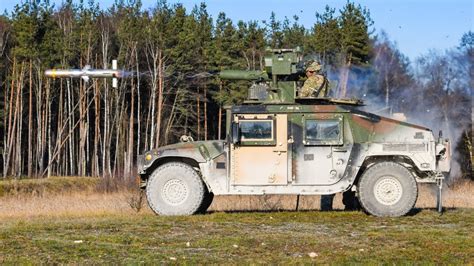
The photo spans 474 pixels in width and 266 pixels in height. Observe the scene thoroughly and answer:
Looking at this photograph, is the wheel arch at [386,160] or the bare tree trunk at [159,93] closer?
the wheel arch at [386,160]

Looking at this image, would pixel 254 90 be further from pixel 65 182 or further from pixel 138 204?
pixel 65 182

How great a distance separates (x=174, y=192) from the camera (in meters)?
15.3

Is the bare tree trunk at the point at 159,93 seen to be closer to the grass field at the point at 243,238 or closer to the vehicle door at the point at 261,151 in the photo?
the grass field at the point at 243,238

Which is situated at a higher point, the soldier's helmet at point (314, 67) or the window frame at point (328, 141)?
the soldier's helmet at point (314, 67)

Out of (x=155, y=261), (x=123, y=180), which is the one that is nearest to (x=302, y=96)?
(x=155, y=261)

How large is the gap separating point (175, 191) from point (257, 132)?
1852 mm

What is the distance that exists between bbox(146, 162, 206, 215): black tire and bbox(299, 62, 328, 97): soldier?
2583 millimetres

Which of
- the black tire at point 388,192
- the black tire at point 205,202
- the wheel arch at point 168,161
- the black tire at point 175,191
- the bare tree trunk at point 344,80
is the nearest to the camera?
the black tire at point 388,192

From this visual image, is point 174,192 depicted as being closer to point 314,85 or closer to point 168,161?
point 168,161

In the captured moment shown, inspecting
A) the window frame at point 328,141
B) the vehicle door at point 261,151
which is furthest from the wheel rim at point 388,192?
the vehicle door at point 261,151

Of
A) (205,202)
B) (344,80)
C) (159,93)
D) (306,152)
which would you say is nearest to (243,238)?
(306,152)

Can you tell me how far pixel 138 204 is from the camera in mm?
16703

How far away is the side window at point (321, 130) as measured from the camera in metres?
15.1

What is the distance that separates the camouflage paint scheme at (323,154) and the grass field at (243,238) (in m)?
0.57
